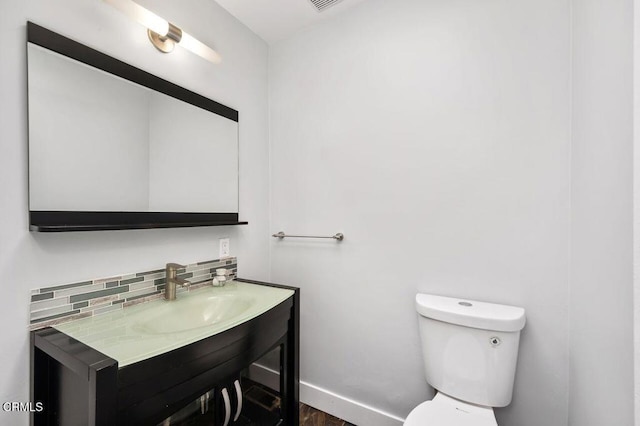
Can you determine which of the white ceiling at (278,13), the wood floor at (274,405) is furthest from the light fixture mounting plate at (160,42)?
the wood floor at (274,405)

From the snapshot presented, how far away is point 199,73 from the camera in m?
1.44

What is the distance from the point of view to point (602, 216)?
815 millimetres

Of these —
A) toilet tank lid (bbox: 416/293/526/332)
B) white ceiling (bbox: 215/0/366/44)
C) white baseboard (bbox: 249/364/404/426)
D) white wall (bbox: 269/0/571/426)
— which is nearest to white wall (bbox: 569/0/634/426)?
white wall (bbox: 269/0/571/426)

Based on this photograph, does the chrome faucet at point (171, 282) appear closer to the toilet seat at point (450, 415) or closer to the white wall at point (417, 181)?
the white wall at point (417, 181)

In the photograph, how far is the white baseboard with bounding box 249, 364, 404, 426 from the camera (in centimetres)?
127

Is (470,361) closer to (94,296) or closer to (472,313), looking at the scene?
(472,313)

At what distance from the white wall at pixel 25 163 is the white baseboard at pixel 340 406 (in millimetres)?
642

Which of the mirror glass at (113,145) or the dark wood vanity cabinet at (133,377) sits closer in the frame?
the dark wood vanity cabinet at (133,377)

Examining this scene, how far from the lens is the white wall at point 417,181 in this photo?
3.75ft

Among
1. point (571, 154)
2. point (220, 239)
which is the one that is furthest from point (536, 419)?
point (220, 239)

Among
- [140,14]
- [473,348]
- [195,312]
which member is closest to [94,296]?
[195,312]

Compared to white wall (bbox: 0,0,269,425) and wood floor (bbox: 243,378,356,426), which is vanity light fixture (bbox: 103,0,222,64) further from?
wood floor (bbox: 243,378,356,426)

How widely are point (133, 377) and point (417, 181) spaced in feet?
4.30

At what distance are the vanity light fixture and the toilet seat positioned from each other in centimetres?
172
